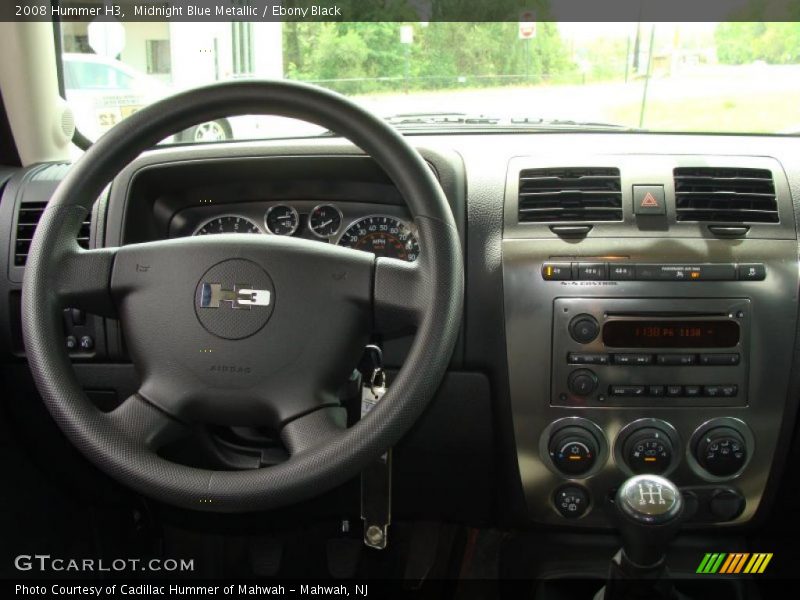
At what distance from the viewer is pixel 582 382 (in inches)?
69.9

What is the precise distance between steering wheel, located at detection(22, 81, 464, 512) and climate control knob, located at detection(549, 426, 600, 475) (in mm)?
637

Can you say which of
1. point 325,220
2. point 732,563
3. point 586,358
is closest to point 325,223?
point 325,220

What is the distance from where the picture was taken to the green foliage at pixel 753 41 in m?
1.92

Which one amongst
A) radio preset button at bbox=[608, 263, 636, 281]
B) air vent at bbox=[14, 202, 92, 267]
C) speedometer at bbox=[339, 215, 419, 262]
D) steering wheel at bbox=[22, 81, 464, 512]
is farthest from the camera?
air vent at bbox=[14, 202, 92, 267]

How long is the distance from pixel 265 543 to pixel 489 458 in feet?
2.72

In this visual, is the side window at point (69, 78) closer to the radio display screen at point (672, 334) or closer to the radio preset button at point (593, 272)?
the radio preset button at point (593, 272)

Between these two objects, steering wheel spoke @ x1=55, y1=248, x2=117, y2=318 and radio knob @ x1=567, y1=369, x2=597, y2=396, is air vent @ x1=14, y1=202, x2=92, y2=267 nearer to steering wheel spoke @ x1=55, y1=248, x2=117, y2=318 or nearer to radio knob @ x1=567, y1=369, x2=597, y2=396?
steering wheel spoke @ x1=55, y1=248, x2=117, y2=318

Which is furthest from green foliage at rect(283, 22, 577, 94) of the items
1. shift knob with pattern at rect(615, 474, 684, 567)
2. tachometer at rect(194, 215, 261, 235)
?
shift knob with pattern at rect(615, 474, 684, 567)

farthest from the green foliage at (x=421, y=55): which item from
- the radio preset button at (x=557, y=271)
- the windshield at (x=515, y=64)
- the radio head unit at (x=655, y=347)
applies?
the radio head unit at (x=655, y=347)

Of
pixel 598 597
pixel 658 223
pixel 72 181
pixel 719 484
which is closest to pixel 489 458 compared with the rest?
pixel 598 597

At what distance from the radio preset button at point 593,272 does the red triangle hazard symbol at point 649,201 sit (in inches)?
7.2

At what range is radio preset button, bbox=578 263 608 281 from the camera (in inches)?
68.4

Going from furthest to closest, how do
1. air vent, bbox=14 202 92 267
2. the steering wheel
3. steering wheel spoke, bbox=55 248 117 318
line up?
air vent, bbox=14 202 92 267 < steering wheel spoke, bbox=55 248 117 318 < the steering wheel

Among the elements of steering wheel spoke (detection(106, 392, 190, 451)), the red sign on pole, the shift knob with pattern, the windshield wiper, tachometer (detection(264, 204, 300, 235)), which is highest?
the red sign on pole
